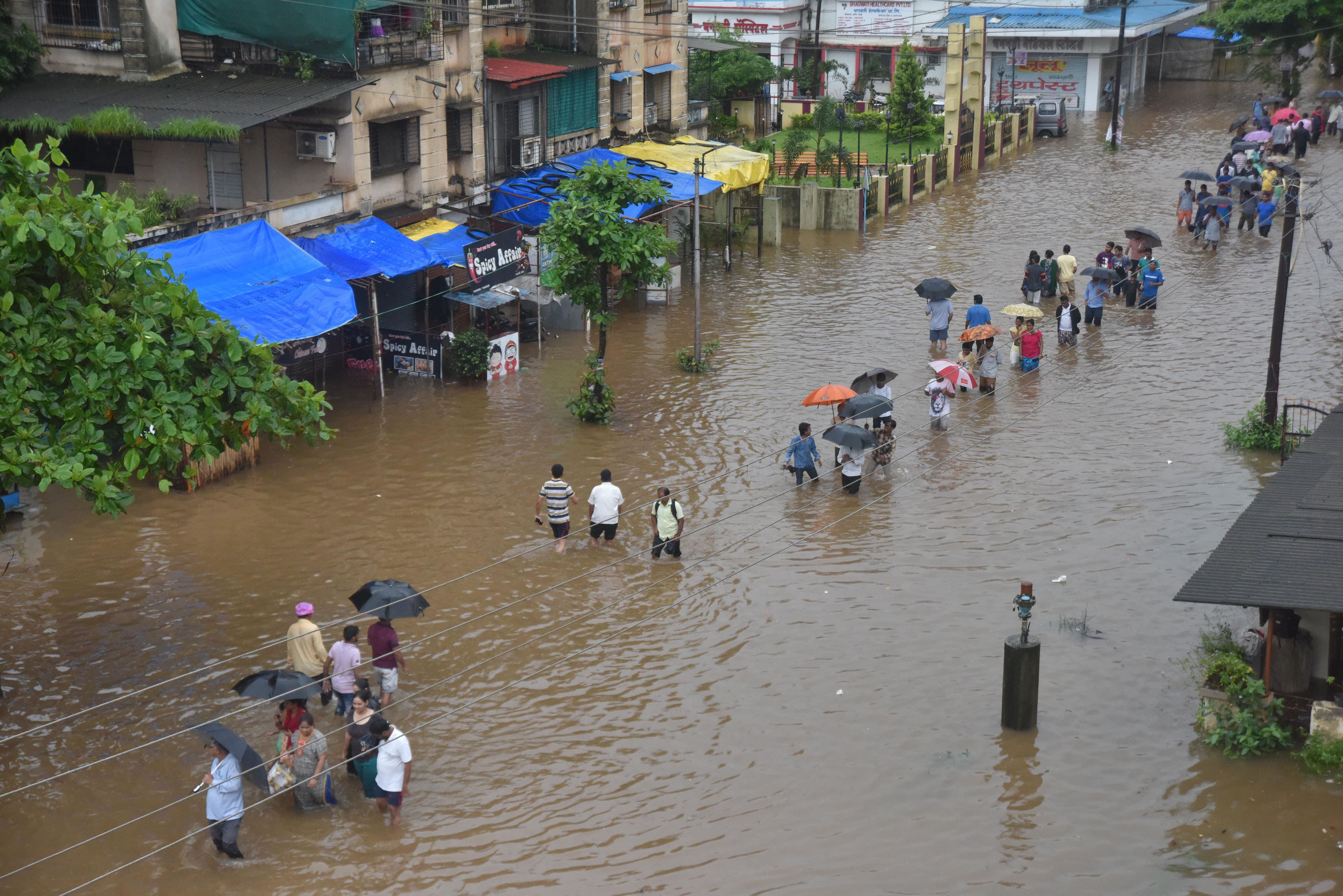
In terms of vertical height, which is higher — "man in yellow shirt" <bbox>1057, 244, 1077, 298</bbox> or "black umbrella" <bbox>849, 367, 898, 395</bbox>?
"man in yellow shirt" <bbox>1057, 244, 1077, 298</bbox>

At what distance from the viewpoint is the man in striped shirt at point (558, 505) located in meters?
17.8

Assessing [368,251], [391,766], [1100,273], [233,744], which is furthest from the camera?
[1100,273]

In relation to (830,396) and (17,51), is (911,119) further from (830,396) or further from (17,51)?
(17,51)

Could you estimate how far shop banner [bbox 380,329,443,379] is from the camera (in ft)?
82.3

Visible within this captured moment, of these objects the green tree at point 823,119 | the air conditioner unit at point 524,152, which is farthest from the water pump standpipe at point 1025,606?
the green tree at point 823,119

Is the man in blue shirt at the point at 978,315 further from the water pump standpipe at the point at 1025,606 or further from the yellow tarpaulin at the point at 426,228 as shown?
the water pump standpipe at the point at 1025,606

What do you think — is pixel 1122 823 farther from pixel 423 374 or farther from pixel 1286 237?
pixel 423 374

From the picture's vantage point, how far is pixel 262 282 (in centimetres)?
2141

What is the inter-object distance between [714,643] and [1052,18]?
47253 millimetres

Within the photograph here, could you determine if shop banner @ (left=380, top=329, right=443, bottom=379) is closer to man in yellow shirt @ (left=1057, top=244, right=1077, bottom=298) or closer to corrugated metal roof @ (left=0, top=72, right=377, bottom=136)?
corrugated metal roof @ (left=0, top=72, right=377, bottom=136)

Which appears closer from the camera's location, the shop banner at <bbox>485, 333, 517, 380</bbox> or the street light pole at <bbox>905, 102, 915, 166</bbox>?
the shop banner at <bbox>485, 333, 517, 380</bbox>

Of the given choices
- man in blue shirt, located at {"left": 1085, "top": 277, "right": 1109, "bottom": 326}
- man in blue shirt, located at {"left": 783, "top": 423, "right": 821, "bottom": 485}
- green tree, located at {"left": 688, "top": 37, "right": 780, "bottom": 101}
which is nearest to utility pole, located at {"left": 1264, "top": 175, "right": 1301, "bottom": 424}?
man in blue shirt, located at {"left": 1085, "top": 277, "right": 1109, "bottom": 326}

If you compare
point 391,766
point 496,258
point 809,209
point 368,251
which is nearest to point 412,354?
point 368,251

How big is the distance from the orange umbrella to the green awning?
10652 millimetres
